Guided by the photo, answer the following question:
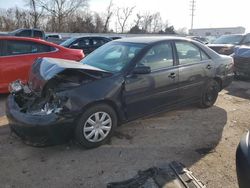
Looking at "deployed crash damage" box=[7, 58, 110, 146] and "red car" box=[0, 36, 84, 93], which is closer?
"deployed crash damage" box=[7, 58, 110, 146]

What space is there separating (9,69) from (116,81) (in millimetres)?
3617

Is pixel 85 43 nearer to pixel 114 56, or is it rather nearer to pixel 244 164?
pixel 114 56

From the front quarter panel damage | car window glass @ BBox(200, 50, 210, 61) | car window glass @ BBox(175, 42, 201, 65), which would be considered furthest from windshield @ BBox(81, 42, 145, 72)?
car window glass @ BBox(200, 50, 210, 61)

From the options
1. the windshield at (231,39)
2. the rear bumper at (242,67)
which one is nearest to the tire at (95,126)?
the rear bumper at (242,67)

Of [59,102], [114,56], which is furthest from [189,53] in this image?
[59,102]

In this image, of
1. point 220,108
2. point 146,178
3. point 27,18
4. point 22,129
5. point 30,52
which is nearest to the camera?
point 146,178

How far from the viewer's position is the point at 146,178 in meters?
3.46

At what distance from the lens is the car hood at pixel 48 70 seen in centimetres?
432

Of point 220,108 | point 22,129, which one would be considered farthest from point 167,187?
point 220,108

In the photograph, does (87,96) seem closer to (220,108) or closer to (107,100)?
(107,100)

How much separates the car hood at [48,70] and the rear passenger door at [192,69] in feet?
5.66

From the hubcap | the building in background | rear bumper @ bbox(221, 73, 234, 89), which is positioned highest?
the building in background

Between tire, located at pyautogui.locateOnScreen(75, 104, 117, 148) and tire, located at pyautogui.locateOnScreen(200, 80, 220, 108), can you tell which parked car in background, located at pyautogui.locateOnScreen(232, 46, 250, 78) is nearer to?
tire, located at pyautogui.locateOnScreen(200, 80, 220, 108)

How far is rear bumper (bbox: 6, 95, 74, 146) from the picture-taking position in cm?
400
